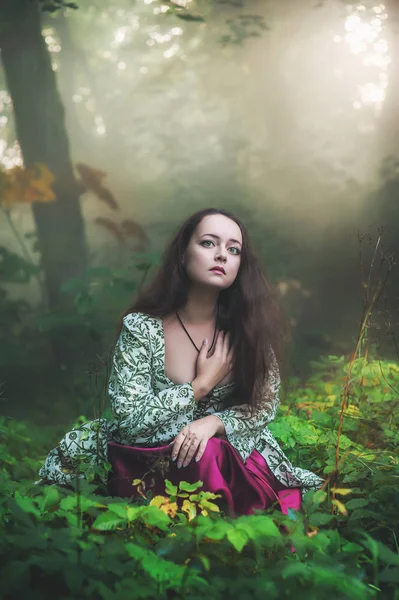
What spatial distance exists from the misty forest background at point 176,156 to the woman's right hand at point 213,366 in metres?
2.54

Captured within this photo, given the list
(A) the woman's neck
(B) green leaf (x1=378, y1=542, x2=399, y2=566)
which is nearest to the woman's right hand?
(A) the woman's neck

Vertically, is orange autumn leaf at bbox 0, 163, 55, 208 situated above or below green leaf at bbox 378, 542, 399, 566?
above

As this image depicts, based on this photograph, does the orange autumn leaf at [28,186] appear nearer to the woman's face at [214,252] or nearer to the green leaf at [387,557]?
the woman's face at [214,252]

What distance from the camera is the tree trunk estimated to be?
4906 millimetres

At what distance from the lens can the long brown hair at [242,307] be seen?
7.26 feet

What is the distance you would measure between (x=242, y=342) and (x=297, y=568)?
1.05 metres

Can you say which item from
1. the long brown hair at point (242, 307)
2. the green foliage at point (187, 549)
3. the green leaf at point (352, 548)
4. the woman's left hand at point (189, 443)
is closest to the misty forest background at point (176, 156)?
the long brown hair at point (242, 307)

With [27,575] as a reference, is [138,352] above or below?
above

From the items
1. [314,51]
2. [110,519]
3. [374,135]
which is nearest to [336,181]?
[374,135]

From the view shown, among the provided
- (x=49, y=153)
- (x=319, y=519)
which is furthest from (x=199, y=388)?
(x=49, y=153)

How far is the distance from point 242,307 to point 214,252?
0.26 meters

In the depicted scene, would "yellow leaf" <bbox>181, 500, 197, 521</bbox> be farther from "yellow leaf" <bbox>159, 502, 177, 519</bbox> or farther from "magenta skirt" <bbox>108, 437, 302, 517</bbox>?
"magenta skirt" <bbox>108, 437, 302, 517</bbox>

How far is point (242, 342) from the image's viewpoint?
2.25 metres

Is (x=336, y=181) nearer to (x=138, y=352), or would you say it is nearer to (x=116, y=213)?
(x=116, y=213)
